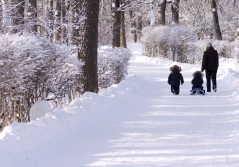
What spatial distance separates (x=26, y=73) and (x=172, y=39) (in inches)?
1035

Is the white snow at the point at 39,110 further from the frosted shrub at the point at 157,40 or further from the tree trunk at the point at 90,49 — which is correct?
the frosted shrub at the point at 157,40

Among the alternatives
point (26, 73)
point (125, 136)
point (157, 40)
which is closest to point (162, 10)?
point (157, 40)

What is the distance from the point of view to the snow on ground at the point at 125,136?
5395mm

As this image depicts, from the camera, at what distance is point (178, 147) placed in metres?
6.19

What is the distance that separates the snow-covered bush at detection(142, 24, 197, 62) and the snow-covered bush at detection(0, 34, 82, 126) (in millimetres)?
23504

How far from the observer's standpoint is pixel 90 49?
1048cm

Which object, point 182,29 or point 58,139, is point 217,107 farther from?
point 182,29

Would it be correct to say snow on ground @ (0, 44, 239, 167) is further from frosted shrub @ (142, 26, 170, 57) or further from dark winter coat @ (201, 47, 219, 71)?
frosted shrub @ (142, 26, 170, 57)

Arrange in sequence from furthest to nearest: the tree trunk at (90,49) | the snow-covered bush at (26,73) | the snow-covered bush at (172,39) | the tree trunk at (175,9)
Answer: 1. the tree trunk at (175,9)
2. the snow-covered bush at (172,39)
3. the tree trunk at (90,49)
4. the snow-covered bush at (26,73)

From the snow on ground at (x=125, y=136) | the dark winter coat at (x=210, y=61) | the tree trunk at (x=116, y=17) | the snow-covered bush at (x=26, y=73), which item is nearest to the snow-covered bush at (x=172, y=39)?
the tree trunk at (x=116, y=17)

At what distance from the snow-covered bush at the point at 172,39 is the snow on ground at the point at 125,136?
2108cm

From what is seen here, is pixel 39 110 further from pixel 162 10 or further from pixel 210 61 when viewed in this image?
pixel 162 10

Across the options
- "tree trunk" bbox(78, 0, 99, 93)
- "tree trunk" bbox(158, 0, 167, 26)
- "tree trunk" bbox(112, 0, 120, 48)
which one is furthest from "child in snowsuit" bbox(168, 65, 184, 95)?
"tree trunk" bbox(158, 0, 167, 26)

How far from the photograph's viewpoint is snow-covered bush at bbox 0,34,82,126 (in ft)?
20.8
